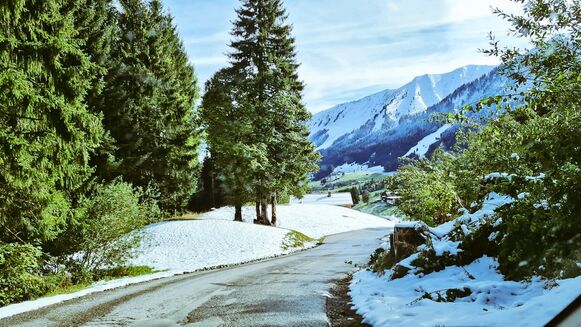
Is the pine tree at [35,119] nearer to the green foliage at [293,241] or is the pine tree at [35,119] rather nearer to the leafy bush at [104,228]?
the leafy bush at [104,228]

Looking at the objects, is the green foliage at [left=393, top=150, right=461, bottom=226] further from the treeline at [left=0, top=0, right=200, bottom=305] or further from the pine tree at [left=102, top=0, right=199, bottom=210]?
the pine tree at [left=102, top=0, right=199, bottom=210]

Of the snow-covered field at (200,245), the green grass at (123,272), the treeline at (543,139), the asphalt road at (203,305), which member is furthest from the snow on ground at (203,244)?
the treeline at (543,139)

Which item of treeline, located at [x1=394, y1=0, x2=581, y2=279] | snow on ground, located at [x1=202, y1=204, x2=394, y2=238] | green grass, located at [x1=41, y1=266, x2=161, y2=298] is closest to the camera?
treeline, located at [x1=394, y1=0, x2=581, y2=279]

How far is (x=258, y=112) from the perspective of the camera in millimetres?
29859

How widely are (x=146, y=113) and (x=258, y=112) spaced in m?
7.57

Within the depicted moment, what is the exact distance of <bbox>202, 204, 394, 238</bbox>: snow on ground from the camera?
132 ft

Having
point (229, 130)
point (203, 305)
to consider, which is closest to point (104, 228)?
point (203, 305)

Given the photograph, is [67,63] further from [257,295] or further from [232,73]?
[232,73]

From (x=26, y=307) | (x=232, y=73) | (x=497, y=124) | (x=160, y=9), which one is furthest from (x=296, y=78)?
(x=497, y=124)

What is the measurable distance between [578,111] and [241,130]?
85.1 feet

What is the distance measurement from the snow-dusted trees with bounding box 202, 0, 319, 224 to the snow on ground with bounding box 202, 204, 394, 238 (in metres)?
8.02

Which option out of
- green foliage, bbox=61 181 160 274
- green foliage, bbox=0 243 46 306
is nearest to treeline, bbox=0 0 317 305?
green foliage, bbox=61 181 160 274

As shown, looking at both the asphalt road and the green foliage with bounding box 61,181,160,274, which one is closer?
the asphalt road

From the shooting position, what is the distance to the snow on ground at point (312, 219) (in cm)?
4030
